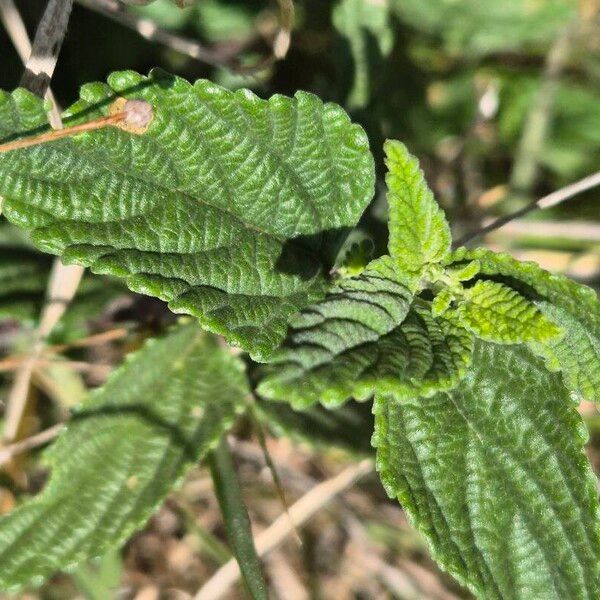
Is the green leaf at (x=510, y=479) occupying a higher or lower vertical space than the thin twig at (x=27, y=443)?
lower

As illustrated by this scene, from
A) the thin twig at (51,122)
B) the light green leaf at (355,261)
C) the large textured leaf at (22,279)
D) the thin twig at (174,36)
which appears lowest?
the light green leaf at (355,261)

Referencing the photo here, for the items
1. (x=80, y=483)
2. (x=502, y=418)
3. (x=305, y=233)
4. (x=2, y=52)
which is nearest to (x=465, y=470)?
(x=502, y=418)

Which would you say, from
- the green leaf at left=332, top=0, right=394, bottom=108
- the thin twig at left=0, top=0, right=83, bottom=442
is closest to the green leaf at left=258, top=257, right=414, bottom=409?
the thin twig at left=0, top=0, right=83, bottom=442

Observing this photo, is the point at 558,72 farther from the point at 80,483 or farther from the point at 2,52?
the point at 80,483

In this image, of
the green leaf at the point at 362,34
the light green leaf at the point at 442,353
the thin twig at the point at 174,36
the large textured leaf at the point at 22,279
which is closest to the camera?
the light green leaf at the point at 442,353

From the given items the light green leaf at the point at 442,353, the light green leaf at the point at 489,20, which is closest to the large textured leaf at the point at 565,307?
the light green leaf at the point at 442,353

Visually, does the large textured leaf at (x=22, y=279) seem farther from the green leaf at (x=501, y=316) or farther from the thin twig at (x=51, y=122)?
the green leaf at (x=501, y=316)
